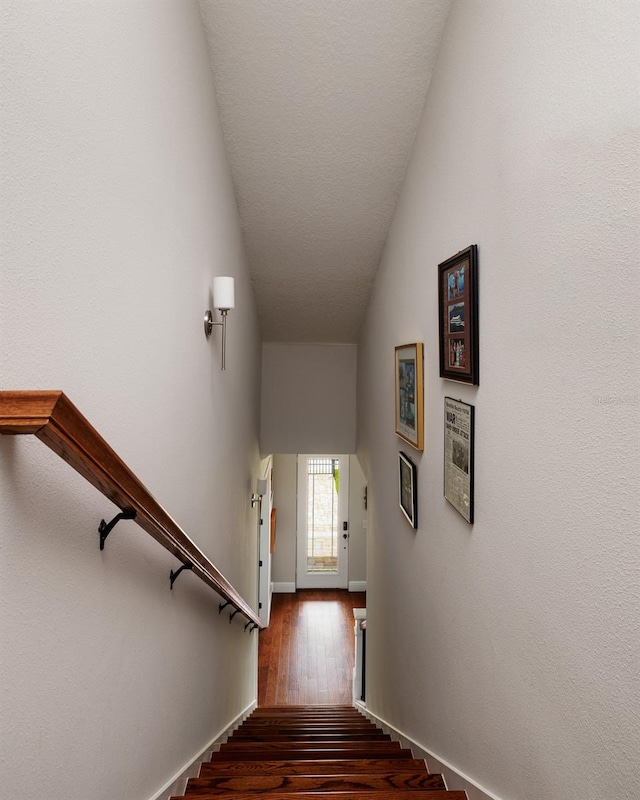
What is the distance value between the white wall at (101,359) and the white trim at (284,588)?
6.86m

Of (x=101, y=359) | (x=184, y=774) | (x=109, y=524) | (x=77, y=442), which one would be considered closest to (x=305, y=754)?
(x=184, y=774)

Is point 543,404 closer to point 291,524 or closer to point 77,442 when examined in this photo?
point 77,442

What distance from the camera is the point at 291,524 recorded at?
30.1 ft

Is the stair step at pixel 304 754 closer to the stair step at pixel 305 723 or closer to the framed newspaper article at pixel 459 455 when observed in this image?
the stair step at pixel 305 723

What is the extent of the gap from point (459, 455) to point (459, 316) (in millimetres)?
474

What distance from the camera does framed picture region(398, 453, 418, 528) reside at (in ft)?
9.10

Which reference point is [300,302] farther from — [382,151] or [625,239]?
[625,239]

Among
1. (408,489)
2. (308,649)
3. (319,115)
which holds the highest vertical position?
(319,115)

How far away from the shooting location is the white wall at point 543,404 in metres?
1.02

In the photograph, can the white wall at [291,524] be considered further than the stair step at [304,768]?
Yes

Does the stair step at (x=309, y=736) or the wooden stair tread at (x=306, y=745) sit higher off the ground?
the wooden stair tread at (x=306, y=745)

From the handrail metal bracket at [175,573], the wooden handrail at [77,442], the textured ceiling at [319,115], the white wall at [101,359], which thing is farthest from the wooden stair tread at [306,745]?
the textured ceiling at [319,115]

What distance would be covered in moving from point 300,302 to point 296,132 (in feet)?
7.49

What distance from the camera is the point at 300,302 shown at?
202 inches
